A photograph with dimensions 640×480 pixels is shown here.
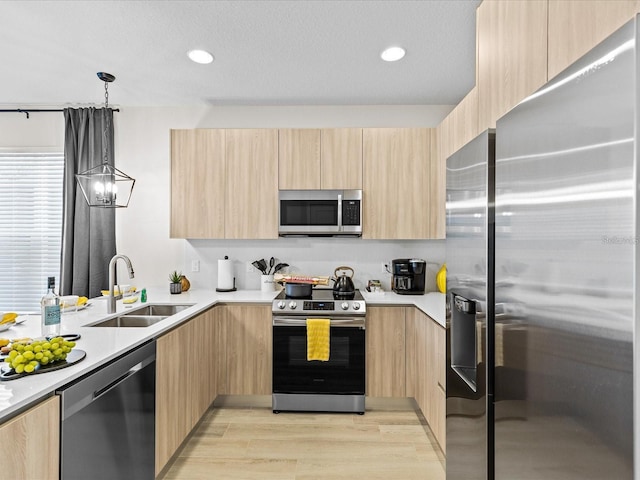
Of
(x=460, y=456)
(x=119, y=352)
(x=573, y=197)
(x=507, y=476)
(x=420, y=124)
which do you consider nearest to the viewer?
(x=573, y=197)

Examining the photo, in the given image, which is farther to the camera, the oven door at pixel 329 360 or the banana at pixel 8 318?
the oven door at pixel 329 360

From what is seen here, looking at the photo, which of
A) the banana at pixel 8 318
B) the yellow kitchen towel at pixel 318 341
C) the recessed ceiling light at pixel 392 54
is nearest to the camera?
the banana at pixel 8 318

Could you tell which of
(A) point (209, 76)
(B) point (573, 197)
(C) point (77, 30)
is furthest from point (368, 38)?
(B) point (573, 197)

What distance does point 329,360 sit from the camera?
2916mm

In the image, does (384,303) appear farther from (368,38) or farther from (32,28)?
(32,28)

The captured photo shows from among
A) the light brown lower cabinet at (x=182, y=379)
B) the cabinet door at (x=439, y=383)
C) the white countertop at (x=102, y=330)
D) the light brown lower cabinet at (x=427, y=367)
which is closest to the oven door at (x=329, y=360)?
the white countertop at (x=102, y=330)

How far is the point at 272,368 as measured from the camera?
298 cm

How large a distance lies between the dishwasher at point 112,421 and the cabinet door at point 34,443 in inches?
1.5

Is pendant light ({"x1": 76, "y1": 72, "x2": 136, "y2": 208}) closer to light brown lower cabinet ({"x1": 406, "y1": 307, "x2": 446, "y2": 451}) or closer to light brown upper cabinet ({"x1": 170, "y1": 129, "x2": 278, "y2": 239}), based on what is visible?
light brown upper cabinet ({"x1": 170, "y1": 129, "x2": 278, "y2": 239})

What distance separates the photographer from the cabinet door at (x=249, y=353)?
3.01 metres

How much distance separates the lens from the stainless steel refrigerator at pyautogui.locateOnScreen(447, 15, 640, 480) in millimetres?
640

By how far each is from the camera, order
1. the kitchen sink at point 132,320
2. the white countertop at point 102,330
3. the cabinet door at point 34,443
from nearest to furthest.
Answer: the cabinet door at point 34,443
the white countertop at point 102,330
the kitchen sink at point 132,320

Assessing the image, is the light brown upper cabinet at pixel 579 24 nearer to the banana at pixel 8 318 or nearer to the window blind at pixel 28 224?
the banana at pixel 8 318

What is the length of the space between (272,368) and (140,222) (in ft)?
6.39
